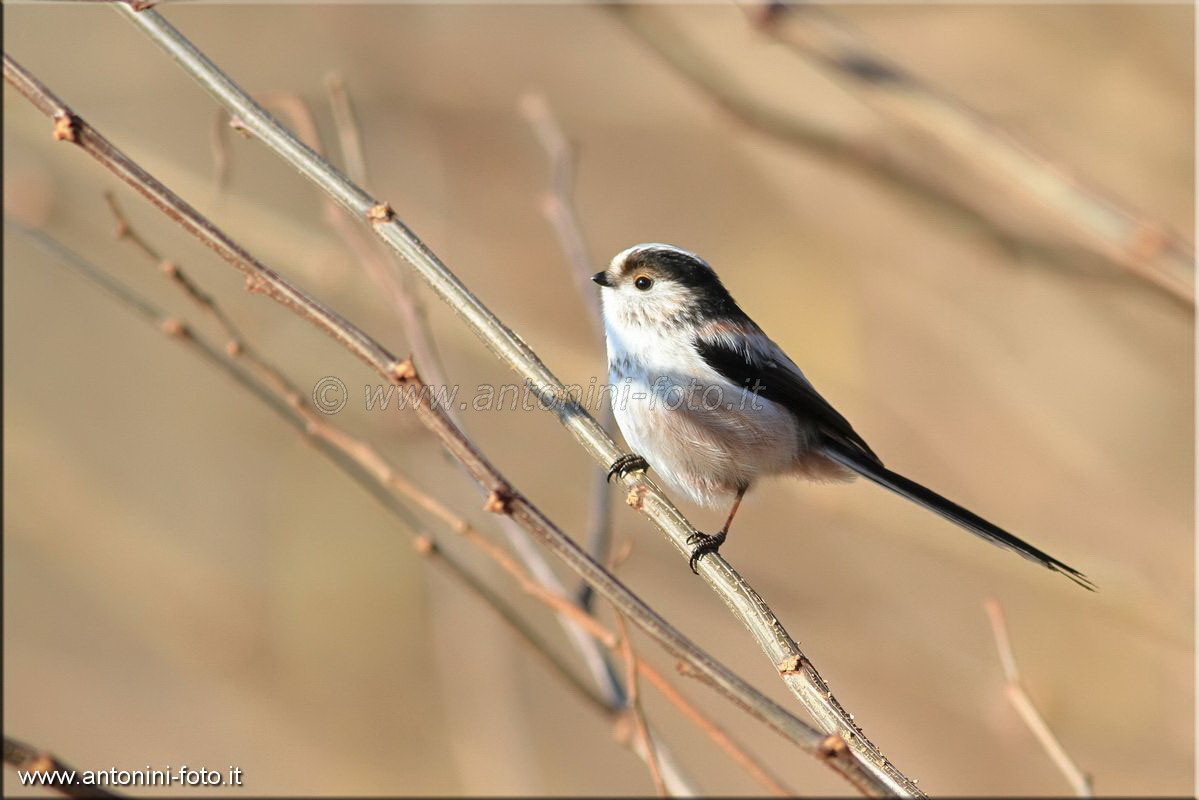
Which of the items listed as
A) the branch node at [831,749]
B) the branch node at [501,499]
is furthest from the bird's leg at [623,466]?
the branch node at [831,749]

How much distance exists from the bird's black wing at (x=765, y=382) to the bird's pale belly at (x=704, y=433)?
0.10 feet

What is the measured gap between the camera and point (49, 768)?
1.05 m

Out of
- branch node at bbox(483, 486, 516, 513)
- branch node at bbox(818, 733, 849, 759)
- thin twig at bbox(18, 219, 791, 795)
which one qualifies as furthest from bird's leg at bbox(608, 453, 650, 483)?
branch node at bbox(818, 733, 849, 759)

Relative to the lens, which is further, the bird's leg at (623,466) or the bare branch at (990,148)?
the bare branch at (990,148)

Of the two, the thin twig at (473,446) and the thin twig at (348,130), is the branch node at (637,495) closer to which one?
the thin twig at (473,446)

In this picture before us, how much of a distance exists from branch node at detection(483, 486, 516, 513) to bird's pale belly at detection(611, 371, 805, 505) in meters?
1.22

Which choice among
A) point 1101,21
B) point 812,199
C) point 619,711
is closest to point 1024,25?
point 1101,21

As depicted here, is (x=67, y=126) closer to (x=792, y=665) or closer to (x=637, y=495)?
(x=637, y=495)

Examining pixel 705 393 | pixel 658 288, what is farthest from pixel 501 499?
pixel 658 288

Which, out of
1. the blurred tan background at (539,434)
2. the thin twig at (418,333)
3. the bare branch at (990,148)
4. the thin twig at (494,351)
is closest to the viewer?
the thin twig at (494,351)

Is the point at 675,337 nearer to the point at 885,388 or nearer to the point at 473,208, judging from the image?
the point at 885,388

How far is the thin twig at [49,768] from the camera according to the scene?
104cm

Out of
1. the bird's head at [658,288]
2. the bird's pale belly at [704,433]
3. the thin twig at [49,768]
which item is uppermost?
the bird's head at [658,288]

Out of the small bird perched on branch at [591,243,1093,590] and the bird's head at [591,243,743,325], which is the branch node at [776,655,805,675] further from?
the bird's head at [591,243,743,325]
